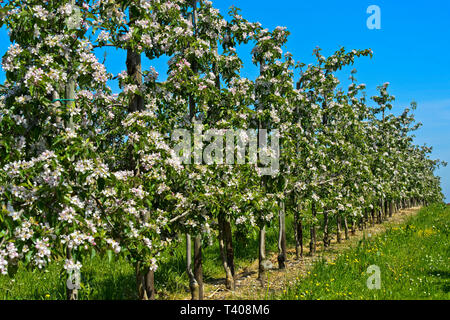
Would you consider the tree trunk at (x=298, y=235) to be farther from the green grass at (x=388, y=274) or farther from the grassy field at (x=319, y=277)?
the green grass at (x=388, y=274)

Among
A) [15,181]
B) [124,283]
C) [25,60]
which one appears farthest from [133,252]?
[124,283]

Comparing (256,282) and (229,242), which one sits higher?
(229,242)

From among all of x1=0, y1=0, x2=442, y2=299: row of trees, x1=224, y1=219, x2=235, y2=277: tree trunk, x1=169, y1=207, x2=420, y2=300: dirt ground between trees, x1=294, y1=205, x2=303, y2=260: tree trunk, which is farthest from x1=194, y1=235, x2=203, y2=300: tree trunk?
x1=294, y1=205, x2=303, y2=260: tree trunk

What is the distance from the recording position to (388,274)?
9016mm

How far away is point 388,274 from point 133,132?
724 centimetres

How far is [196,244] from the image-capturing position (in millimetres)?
8281

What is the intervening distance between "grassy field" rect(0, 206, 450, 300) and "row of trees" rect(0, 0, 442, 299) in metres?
1.10

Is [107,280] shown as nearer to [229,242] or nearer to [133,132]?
[229,242]

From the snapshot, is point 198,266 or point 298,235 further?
point 298,235

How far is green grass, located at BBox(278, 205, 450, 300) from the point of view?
750cm

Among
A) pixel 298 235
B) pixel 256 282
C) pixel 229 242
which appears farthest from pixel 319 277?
pixel 298 235

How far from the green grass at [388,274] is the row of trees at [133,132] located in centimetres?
185

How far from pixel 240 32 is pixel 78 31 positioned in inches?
215
